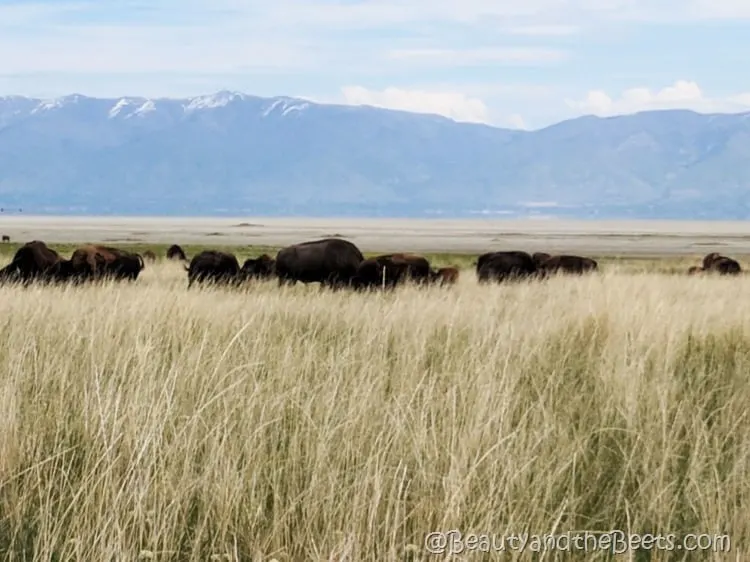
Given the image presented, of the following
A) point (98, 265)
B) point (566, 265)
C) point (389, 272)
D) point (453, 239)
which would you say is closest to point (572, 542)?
point (389, 272)

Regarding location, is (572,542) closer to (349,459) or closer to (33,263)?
(349,459)

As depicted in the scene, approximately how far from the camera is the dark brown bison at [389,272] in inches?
764

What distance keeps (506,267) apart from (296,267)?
5.15 m

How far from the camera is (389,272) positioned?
2002 centimetres

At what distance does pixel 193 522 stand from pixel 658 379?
3405 millimetres

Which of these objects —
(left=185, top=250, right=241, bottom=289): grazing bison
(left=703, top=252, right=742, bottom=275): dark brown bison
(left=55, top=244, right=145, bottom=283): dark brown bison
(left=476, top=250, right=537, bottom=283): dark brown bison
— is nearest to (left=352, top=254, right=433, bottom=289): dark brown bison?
(left=476, top=250, right=537, bottom=283): dark brown bison

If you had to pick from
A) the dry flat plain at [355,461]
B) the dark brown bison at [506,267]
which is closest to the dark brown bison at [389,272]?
the dark brown bison at [506,267]

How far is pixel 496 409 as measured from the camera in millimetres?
4992

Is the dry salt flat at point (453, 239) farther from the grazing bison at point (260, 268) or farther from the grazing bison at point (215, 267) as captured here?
the grazing bison at point (215, 267)

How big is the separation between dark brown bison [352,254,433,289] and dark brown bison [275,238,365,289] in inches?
21.9

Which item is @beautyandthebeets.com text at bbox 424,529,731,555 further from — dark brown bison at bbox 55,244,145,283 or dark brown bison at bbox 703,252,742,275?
dark brown bison at bbox 703,252,742,275

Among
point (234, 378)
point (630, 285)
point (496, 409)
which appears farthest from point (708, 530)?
point (630, 285)

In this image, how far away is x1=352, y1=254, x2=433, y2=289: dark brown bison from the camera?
1941 cm

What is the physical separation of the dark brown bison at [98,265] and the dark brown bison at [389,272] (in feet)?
15.7
